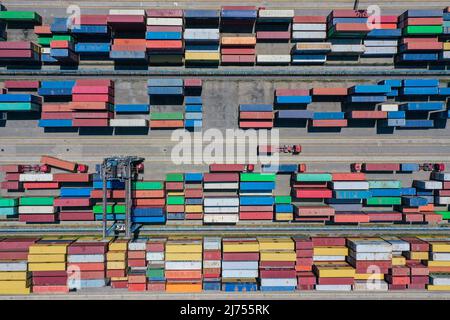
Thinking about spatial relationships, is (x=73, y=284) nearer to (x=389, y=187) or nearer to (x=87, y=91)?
(x=87, y=91)

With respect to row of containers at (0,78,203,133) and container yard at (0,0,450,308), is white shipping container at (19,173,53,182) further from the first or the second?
row of containers at (0,78,203,133)

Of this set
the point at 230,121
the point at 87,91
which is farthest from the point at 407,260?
the point at 87,91

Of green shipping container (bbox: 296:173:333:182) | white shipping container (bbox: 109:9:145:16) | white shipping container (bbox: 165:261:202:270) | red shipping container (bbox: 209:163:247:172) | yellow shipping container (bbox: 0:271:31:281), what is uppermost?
white shipping container (bbox: 109:9:145:16)

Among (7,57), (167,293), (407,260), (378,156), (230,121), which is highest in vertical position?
(7,57)

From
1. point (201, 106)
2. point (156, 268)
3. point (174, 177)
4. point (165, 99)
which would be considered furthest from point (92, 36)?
point (156, 268)

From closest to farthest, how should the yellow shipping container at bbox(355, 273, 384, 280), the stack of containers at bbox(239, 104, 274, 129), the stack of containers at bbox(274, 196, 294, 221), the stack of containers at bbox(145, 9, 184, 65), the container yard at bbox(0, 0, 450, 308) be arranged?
the container yard at bbox(0, 0, 450, 308)
the yellow shipping container at bbox(355, 273, 384, 280)
the stack of containers at bbox(145, 9, 184, 65)
the stack of containers at bbox(239, 104, 274, 129)
the stack of containers at bbox(274, 196, 294, 221)

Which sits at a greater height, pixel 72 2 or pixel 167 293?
pixel 72 2

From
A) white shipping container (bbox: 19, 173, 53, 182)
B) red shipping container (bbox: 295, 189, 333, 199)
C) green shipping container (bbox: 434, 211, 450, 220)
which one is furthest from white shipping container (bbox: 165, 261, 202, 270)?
green shipping container (bbox: 434, 211, 450, 220)
